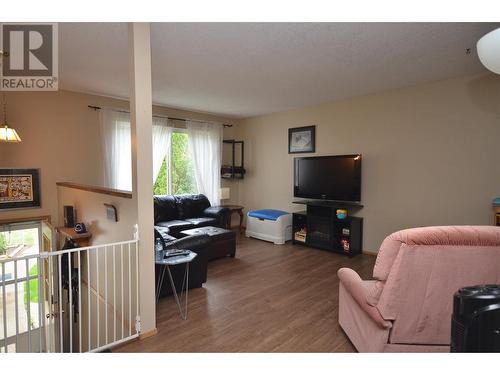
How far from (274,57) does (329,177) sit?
7.67 ft

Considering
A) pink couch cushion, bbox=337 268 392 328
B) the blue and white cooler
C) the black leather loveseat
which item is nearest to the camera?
pink couch cushion, bbox=337 268 392 328

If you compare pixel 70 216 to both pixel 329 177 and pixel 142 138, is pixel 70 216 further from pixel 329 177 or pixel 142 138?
pixel 329 177

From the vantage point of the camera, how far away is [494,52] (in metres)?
1.31

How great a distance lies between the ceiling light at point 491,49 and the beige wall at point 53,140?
4.85 metres

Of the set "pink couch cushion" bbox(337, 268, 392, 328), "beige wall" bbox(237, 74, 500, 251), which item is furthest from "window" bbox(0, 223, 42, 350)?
"beige wall" bbox(237, 74, 500, 251)

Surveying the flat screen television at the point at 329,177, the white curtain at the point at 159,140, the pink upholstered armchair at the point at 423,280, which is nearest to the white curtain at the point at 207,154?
the white curtain at the point at 159,140

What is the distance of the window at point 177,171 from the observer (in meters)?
5.40

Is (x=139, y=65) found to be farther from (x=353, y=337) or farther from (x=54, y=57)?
(x=353, y=337)

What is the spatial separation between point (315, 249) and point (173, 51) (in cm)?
A: 362

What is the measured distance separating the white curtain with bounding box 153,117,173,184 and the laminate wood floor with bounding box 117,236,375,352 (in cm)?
224

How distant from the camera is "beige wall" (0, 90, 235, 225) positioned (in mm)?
3787

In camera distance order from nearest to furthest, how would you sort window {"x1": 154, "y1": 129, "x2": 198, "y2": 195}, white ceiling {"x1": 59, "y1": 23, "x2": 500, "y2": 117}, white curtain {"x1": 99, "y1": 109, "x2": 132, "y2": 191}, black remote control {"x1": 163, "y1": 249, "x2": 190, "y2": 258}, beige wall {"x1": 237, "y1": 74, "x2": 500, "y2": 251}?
white ceiling {"x1": 59, "y1": 23, "x2": 500, "y2": 117}, black remote control {"x1": 163, "y1": 249, "x2": 190, "y2": 258}, beige wall {"x1": 237, "y1": 74, "x2": 500, "y2": 251}, white curtain {"x1": 99, "y1": 109, "x2": 132, "y2": 191}, window {"x1": 154, "y1": 129, "x2": 198, "y2": 195}

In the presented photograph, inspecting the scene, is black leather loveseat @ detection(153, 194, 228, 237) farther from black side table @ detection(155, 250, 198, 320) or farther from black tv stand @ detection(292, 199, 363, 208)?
black tv stand @ detection(292, 199, 363, 208)

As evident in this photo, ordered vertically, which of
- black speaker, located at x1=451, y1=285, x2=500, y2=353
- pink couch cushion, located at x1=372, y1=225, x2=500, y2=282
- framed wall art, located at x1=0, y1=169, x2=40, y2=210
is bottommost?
black speaker, located at x1=451, y1=285, x2=500, y2=353
